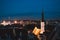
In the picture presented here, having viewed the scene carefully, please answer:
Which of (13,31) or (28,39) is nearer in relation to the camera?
(28,39)

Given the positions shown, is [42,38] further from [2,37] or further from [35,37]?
[2,37]

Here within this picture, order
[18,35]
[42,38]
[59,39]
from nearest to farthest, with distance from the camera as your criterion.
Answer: [59,39], [42,38], [18,35]

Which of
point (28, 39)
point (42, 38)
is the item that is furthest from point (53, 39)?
point (28, 39)

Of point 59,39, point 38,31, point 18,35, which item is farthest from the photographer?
point 38,31

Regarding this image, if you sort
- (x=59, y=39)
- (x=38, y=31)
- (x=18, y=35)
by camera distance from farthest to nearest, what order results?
1. (x=38, y=31)
2. (x=18, y=35)
3. (x=59, y=39)

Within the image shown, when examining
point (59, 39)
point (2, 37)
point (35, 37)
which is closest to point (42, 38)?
point (35, 37)

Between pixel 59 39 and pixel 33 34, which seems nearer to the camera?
pixel 59 39

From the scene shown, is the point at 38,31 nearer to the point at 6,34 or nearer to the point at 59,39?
the point at 6,34

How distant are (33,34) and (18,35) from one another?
0.30 m

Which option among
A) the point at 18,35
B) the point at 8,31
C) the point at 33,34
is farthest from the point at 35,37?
the point at 8,31

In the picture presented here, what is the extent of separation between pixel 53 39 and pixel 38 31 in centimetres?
89

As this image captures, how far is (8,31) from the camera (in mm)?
3029

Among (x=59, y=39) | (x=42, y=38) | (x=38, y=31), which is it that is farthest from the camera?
(x=38, y=31)

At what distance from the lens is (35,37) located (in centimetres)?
286
